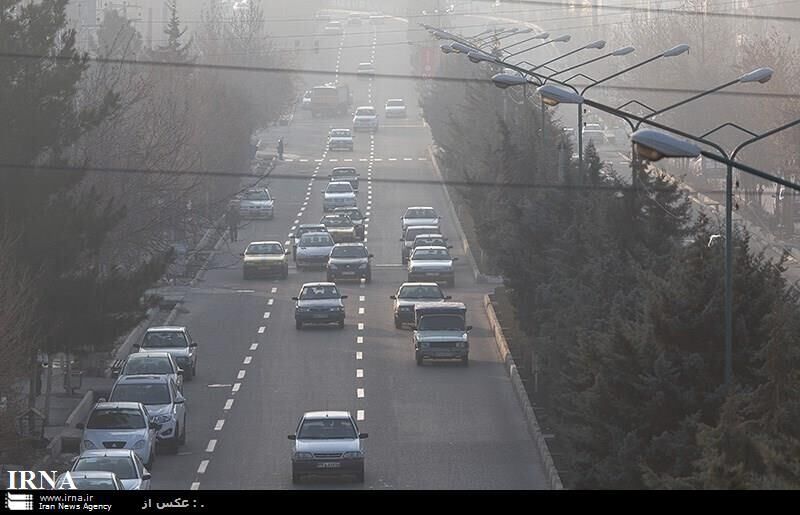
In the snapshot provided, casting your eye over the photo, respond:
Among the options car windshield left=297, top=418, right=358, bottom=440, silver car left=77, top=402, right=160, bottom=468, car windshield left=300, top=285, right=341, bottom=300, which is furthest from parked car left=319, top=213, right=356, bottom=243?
car windshield left=297, top=418, right=358, bottom=440

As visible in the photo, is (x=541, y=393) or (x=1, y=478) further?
(x=541, y=393)

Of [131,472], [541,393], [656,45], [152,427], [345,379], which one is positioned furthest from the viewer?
[656,45]

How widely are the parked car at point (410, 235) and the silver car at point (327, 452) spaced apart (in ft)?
112

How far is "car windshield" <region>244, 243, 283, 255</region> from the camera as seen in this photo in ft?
213

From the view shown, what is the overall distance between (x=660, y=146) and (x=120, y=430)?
52.5 ft

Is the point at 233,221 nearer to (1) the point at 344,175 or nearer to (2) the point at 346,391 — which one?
(1) the point at 344,175

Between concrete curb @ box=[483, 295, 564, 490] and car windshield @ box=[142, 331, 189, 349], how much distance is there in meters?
8.31

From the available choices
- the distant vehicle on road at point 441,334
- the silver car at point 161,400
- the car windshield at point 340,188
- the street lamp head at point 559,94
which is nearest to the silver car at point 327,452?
the silver car at point 161,400

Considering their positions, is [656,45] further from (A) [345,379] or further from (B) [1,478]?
(B) [1,478]

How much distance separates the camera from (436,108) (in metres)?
107

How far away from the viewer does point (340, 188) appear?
8375cm

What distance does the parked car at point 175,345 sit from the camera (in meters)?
45.8
